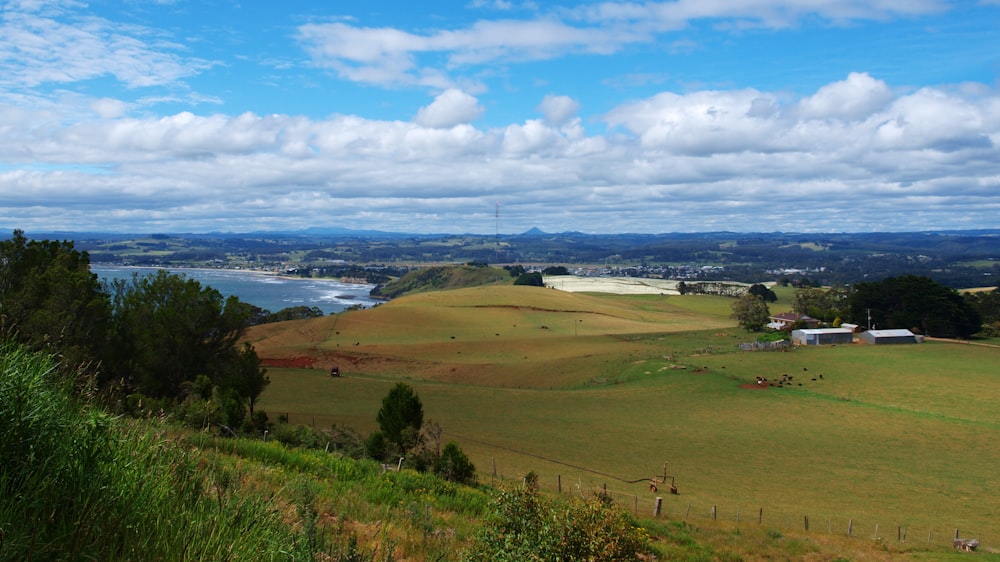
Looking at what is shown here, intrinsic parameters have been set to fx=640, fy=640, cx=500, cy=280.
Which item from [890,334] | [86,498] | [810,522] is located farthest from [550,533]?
[890,334]

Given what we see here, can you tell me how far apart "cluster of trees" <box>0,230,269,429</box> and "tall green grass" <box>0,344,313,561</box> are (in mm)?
18238

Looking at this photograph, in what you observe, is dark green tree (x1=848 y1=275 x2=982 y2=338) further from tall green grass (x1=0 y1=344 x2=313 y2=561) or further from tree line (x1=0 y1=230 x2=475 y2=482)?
tall green grass (x1=0 y1=344 x2=313 y2=561)

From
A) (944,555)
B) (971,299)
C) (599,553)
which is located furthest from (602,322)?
(599,553)

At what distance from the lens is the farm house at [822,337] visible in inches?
2931

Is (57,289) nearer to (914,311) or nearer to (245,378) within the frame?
(245,378)

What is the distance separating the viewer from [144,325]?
120 ft

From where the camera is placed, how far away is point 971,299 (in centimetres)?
10044

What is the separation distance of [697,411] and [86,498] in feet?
146

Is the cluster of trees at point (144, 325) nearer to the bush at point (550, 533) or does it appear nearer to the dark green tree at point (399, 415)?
the dark green tree at point (399, 415)

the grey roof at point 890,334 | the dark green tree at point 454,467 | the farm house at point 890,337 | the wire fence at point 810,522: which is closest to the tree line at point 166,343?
the dark green tree at point 454,467

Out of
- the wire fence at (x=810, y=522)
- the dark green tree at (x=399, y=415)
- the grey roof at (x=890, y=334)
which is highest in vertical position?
the dark green tree at (x=399, y=415)

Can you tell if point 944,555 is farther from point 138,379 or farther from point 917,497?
point 138,379

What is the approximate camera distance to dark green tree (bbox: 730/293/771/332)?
90.0 m

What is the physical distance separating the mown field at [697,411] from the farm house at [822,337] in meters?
5.61
